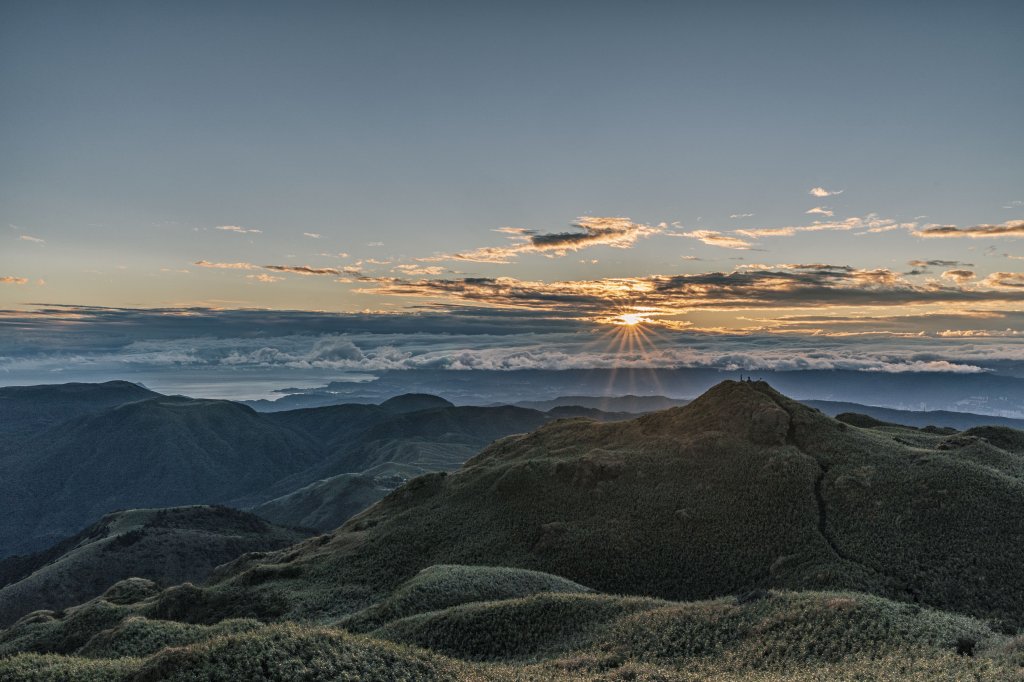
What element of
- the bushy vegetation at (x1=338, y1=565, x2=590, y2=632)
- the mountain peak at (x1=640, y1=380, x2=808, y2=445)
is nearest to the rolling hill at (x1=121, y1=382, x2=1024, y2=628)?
the mountain peak at (x1=640, y1=380, x2=808, y2=445)

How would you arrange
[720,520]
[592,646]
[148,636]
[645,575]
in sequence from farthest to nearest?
[720,520] < [645,575] < [148,636] < [592,646]

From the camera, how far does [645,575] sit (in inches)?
2945

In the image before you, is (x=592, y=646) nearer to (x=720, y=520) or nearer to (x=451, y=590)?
(x=451, y=590)

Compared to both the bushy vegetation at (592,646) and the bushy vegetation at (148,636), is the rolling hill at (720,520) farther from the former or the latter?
the bushy vegetation at (592,646)

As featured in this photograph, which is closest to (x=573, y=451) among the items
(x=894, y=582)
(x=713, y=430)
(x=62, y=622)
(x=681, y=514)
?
(x=713, y=430)

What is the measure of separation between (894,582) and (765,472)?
2886 cm

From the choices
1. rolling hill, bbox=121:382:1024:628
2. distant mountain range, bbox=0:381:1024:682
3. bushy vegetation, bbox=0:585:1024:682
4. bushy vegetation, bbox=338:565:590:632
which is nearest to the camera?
bushy vegetation, bbox=0:585:1024:682

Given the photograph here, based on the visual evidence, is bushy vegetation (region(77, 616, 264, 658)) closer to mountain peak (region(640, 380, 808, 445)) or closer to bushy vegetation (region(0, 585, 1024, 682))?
bushy vegetation (region(0, 585, 1024, 682))

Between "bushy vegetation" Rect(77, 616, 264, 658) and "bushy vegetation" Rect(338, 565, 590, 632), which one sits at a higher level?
"bushy vegetation" Rect(77, 616, 264, 658)

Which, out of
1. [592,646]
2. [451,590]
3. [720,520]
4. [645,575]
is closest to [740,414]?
[720,520]

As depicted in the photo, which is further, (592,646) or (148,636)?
(148,636)

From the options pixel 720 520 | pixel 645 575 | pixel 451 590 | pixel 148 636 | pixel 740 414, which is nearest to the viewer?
pixel 148 636

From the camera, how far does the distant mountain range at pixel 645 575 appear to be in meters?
31.4

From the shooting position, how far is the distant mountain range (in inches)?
1235
